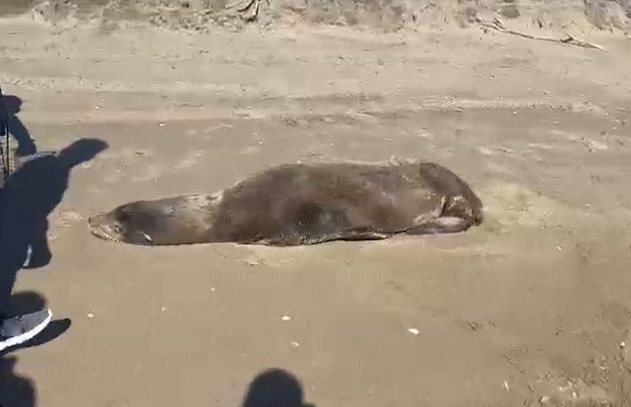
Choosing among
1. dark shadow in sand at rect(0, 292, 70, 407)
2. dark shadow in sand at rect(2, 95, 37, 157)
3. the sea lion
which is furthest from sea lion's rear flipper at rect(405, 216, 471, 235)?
dark shadow in sand at rect(2, 95, 37, 157)

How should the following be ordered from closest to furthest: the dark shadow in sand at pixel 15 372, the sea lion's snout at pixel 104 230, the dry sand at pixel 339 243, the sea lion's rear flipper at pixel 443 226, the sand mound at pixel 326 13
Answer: the dark shadow in sand at pixel 15 372
the dry sand at pixel 339 243
the sea lion's snout at pixel 104 230
the sea lion's rear flipper at pixel 443 226
the sand mound at pixel 326 13

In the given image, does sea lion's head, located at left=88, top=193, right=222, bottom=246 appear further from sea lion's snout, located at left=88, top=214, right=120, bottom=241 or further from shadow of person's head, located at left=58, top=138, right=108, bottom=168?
shadow of person's head, located at left=58, top=138, right=108, bottom=168

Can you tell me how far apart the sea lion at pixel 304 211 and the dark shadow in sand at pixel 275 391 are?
131cm

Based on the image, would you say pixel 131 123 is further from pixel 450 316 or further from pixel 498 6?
pixel 498 6

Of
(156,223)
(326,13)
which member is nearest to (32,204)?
(156,223)

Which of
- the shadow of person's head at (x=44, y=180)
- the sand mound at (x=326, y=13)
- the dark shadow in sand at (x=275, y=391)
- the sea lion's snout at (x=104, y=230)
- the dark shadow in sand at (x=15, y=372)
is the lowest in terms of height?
the dark shadow in sand at (x=275, y=391)

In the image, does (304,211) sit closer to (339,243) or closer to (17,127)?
(339,243)

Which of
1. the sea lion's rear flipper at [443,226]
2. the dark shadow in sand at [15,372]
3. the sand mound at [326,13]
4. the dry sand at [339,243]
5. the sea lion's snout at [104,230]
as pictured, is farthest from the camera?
the sand mound at [326,13]

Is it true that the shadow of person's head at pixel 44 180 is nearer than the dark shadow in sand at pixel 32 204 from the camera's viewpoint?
No

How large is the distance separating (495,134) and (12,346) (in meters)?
4.50

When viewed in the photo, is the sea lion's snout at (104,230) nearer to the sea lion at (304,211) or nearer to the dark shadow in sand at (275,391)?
the sea lion at (304,211)

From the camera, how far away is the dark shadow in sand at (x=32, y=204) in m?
5.93

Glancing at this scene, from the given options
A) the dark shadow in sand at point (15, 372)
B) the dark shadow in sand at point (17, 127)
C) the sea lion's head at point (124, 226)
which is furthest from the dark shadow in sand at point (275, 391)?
the dark shadow in sand at point (17, 127)

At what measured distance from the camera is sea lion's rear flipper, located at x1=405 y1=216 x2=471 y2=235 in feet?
21.3
